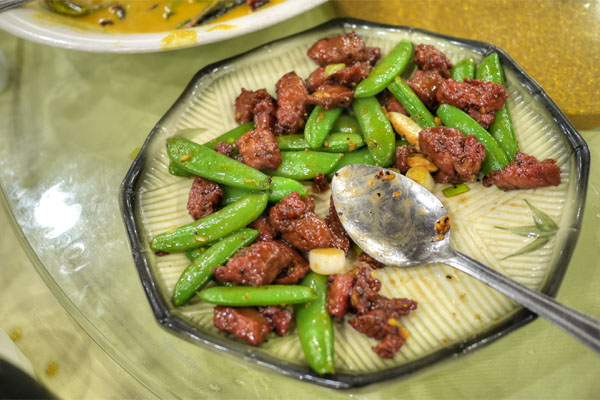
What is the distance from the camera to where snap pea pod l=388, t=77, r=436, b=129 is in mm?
2740

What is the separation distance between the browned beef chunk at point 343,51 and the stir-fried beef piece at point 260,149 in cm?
73

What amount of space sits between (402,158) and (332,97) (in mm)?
→ 552

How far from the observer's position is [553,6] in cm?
354

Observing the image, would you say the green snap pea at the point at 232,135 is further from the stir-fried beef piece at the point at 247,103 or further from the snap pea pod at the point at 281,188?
the snap pea pod at the point at 281,188

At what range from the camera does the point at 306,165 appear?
2.66m

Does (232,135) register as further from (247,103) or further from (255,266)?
(255,266)

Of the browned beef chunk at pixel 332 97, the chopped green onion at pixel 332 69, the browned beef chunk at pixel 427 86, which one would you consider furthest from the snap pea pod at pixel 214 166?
the browned beef chunk at pixel 427 86

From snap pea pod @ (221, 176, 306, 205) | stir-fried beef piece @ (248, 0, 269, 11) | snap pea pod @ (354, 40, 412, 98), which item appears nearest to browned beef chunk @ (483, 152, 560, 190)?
snap pea pod @ (354, 40, 412, 98)

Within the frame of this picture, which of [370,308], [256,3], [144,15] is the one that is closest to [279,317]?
[370,308]

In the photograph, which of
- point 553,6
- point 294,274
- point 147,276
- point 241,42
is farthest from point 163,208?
point 553,6

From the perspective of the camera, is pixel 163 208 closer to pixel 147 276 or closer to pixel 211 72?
pixel 147 276

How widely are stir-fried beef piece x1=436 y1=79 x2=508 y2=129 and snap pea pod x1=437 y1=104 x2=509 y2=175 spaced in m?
0.05

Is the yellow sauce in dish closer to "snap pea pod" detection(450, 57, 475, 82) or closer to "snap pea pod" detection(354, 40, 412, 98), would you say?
"snap pea pod" detection(354, 40, 412, 98)

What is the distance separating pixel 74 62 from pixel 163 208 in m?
1.78
